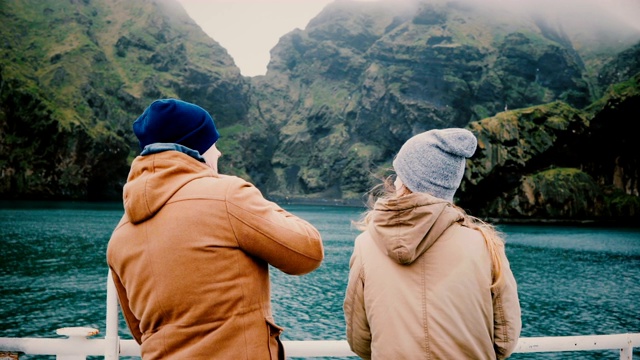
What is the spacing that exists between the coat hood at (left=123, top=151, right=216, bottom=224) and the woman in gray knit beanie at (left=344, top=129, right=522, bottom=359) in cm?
90

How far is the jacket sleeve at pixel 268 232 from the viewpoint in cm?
194

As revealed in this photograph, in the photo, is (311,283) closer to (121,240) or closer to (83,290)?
(83,290)

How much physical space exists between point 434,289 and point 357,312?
0.48 meters

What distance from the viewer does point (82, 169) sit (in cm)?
13750

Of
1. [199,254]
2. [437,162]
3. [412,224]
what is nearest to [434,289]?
[412,224]

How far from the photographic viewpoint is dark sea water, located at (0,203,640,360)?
26.0 m

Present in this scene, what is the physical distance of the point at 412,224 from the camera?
6.93 feet

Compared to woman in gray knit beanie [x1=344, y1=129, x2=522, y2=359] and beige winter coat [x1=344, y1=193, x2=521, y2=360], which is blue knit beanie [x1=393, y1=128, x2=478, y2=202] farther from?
beige winter coat [x1=344, y1=193, x2=521, y2=360]

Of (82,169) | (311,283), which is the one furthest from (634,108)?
(82,169)

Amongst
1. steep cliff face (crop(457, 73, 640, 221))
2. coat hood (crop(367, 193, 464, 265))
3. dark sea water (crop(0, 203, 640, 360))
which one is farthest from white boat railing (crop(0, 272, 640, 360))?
steep cliff face (crop(457, 73, 640, 221))

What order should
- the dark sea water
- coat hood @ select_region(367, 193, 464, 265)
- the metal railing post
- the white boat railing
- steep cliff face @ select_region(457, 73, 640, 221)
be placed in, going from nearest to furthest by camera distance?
coat hood @ select_region(367, 193, 464, 265), the metal railing post, the white boat railing, the dark sea water, steep cliff face @ select_region(457, 73, 640, 221)

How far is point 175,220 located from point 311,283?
1541 inches

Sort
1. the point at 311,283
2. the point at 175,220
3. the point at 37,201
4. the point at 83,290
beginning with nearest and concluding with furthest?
the point at 175,220
the point at 83,290
the point at 311,283
the point at 37,201

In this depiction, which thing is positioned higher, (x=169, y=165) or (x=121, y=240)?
(x=169, y=165)
